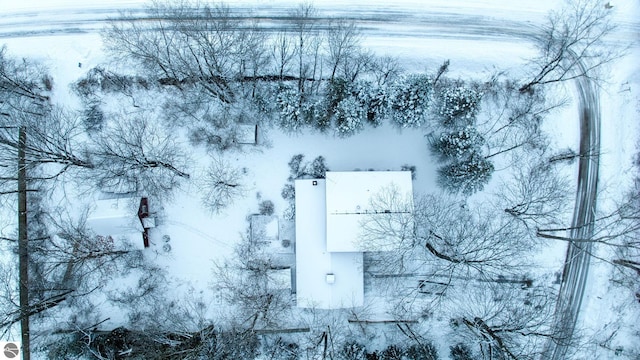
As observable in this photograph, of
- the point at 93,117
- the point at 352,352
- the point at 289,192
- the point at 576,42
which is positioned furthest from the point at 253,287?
the point at 576,42

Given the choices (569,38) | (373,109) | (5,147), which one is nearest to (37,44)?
(5,147)

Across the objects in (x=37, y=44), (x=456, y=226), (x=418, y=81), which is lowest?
(x=456, y=226)

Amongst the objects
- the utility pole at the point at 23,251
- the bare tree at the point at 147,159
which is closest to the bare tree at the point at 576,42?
the bare tree at the point at 147,159

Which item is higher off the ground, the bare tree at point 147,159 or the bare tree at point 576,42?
the bare tree at point 576,42

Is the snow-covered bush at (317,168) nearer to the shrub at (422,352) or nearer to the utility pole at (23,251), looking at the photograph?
the shrub at (422,352)

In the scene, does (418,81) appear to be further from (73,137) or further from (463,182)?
(73,137)

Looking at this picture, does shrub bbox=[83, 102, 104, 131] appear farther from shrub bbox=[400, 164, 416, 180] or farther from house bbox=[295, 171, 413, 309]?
shrub bbox=[400, 164, 416, 180]
